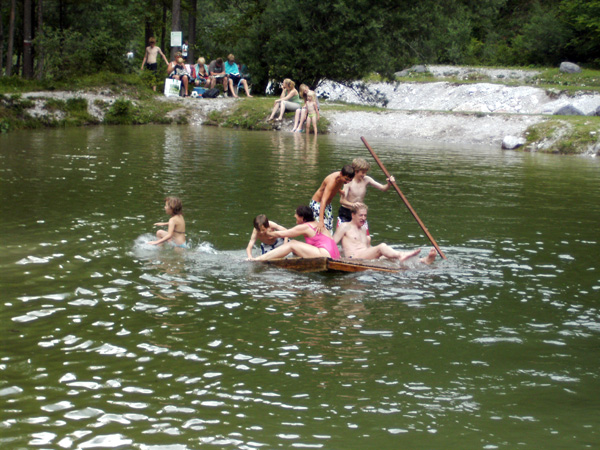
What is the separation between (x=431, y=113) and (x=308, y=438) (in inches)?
1004

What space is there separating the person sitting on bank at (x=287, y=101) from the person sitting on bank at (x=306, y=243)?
753 inches

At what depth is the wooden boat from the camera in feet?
30.7

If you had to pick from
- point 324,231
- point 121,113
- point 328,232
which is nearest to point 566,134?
point 121,113

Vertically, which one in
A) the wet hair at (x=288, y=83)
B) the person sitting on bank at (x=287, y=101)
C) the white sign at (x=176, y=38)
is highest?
the white sign at (x=176, y=38)

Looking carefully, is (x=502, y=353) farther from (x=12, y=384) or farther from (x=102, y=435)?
(x=12, y=384)

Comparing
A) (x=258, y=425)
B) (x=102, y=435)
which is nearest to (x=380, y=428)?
(x=258, y=425)

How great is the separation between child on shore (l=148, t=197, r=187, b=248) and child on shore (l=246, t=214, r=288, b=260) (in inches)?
45.4

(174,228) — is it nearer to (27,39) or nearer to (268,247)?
(268,247)

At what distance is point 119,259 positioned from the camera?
9695 mm

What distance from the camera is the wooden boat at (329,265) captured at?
9357mm

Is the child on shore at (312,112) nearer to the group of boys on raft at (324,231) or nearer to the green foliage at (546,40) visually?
the group of boys on raft at (324,231)

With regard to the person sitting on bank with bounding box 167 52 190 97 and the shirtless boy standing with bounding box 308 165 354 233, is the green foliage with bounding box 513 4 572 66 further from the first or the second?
the shirtless boy standing with bounding box 308 165 354 233

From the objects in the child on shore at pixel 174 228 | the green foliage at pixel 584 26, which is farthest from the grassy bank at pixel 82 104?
the green foliage at pixel 584 26

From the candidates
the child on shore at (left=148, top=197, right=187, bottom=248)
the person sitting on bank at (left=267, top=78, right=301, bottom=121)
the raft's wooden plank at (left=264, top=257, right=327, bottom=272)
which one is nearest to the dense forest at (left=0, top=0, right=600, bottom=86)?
the person sitting on bank at (left=267, top=78, right=301, bottom=121)
